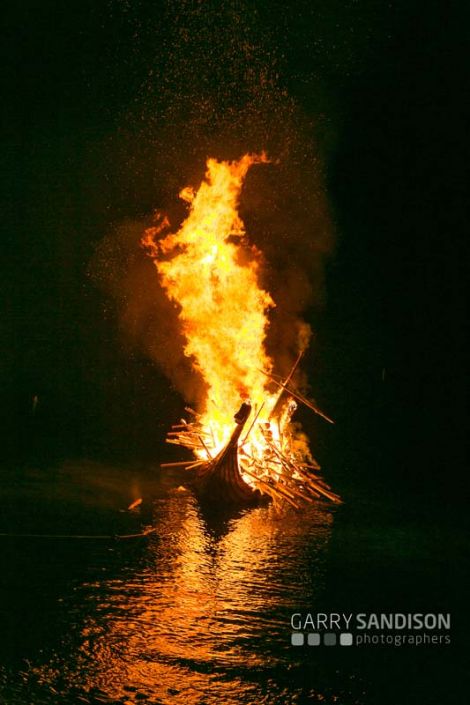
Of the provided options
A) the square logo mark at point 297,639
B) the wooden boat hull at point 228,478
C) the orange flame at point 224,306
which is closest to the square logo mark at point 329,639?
the square logo mark at point 297,639

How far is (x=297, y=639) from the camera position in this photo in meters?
5.43

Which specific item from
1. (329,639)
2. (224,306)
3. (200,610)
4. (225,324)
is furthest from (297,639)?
(224,306)

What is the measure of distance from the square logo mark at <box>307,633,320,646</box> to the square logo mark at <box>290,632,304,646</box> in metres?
0.06

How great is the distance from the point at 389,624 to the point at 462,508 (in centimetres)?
557

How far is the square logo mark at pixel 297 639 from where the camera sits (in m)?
5.37

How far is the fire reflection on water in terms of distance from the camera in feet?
15.0

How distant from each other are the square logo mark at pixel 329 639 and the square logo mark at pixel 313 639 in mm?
60

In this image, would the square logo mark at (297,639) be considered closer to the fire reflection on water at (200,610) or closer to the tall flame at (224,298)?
the fire reflection on water at (200,610)

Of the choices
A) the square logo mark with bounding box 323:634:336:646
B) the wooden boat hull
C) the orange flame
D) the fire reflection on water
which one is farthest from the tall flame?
the square logo mark with bounding box 323:634:336:646

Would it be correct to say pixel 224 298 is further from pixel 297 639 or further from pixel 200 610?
pixel 297 639

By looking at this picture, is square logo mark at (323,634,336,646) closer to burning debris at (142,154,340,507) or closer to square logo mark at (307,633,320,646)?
square logo mark at (307,633,320,646)

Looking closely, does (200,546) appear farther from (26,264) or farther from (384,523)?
(26,264)

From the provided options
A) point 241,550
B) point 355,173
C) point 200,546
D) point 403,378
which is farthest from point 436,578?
point 355,173

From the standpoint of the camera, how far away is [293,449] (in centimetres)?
1100
